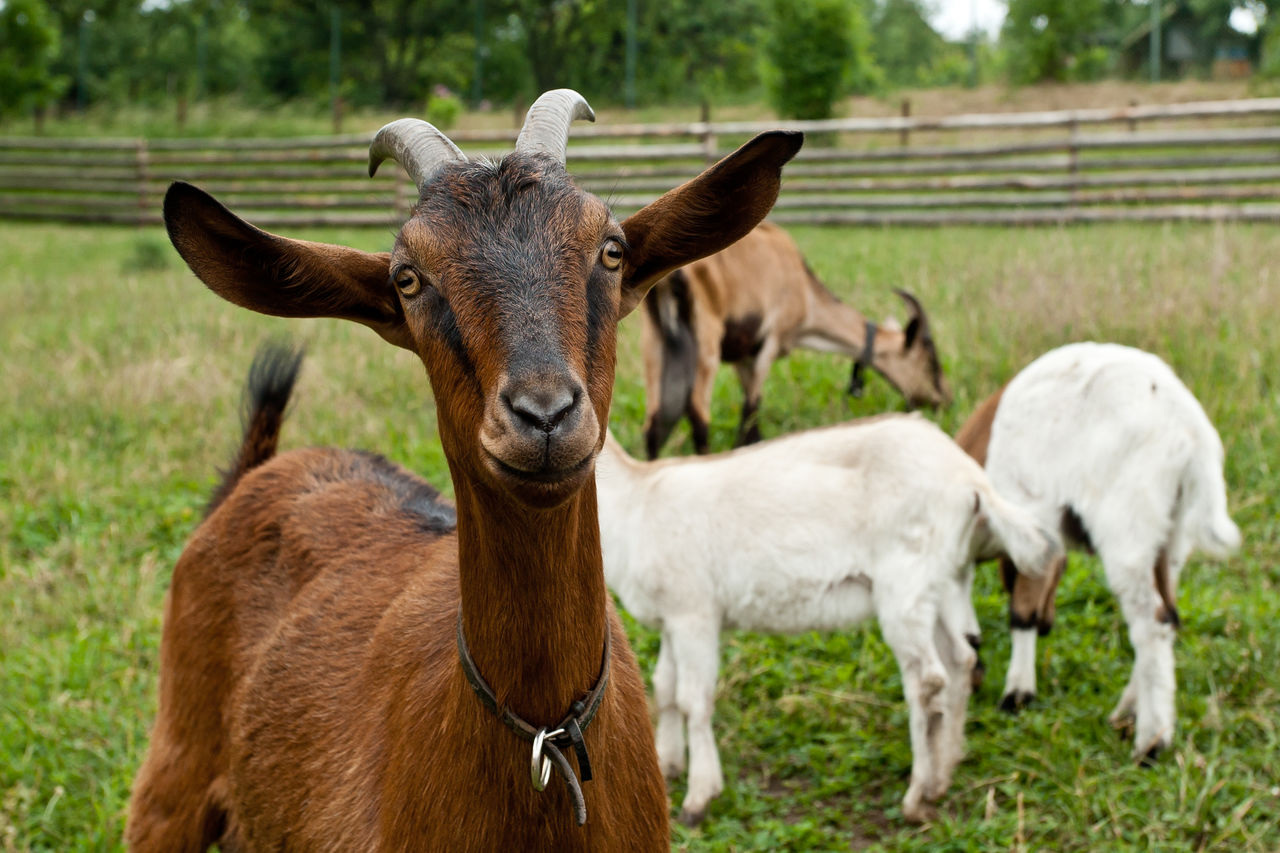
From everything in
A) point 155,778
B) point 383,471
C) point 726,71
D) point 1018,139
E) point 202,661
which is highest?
point 726,71

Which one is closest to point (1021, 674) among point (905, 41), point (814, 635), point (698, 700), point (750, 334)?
point (814, 635)

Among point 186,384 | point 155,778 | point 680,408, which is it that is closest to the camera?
point 155,778

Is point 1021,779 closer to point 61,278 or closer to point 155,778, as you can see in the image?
point 155,778

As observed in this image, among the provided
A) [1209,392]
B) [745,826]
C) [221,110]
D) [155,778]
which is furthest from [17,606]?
[221,110]

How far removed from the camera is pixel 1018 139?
25594 mm

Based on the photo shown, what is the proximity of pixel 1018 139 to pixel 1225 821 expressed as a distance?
24.0 meters

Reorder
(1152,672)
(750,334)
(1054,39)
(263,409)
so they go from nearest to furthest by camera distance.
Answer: (263,409) → (1152,672) → (750,334) → (1054,39)

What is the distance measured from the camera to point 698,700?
4203 millimetres

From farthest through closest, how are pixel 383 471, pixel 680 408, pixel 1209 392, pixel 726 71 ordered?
pixel 726 71 < pixel 680 408 < pixel 1209 392 < pixel 383 471

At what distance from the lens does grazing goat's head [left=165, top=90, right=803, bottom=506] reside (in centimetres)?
174

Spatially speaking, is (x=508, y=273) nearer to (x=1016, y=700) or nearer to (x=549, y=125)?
(x=549, y=125)

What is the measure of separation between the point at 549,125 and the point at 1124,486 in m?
2.92

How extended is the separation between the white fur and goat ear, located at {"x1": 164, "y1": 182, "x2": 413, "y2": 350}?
3091 mm

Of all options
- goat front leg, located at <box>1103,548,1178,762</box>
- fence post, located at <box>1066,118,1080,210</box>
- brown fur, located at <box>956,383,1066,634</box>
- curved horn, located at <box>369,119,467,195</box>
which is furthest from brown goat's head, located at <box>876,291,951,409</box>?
fence post, located at <box>1066,118,1080,210</box>
